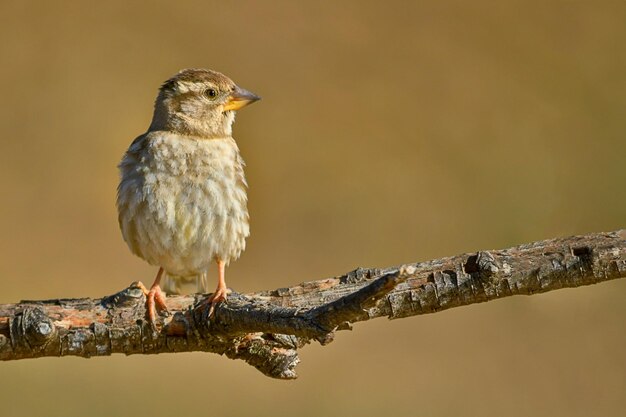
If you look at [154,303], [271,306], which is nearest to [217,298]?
[154,303]

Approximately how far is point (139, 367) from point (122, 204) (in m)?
4.33

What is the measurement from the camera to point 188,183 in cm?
635

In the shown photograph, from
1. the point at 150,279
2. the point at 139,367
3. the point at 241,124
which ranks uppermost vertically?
the point at 241,124

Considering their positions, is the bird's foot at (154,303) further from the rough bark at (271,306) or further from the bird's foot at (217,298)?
the bird's foot at (217,298)

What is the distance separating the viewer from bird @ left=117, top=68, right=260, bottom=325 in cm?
631

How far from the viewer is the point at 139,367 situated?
1042cm

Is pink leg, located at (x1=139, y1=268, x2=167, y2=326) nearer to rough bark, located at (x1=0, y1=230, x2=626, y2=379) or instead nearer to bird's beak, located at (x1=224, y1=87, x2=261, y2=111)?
rough bark, located at (x1=0, y1=230, x2=626, y2=379)

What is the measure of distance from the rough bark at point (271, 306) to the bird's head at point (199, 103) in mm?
1591

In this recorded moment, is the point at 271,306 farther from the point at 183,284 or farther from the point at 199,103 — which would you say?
the point at 183,284

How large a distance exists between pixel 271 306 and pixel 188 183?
181 centimetres

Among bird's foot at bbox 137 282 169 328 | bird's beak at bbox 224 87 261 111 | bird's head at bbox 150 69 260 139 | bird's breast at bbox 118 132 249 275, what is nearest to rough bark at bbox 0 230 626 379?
bird's foot at bbox 137 282 169 328

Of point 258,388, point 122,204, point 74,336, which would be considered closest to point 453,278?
point 74,336

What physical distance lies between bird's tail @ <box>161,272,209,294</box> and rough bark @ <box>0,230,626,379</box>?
1605mm

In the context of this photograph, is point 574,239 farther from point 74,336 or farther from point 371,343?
point 371,343
